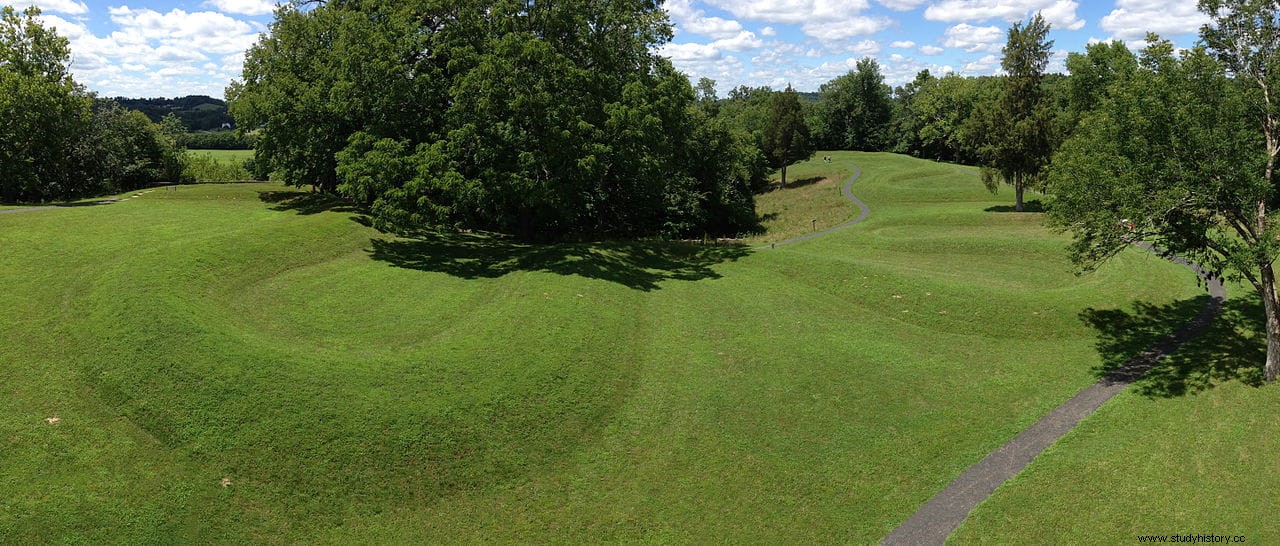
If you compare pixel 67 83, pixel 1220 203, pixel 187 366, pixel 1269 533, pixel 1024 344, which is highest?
pixel 67 83

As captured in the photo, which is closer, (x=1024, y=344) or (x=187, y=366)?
(x=187, y=366)

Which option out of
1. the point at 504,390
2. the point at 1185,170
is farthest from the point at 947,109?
the point at 504,390

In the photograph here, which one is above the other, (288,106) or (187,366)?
(288,106)

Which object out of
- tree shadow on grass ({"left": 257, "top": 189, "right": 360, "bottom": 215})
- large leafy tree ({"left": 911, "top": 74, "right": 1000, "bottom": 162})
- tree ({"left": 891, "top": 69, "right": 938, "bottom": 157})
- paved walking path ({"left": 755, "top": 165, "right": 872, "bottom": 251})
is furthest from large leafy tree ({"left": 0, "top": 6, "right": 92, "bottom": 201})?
tree ({"left": 891, "top": 69, "right": 938, "bottom": 157})

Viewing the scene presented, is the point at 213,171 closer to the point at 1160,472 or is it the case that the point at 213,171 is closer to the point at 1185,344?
the point at 1160,472

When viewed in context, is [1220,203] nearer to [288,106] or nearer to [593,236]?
[593,236]

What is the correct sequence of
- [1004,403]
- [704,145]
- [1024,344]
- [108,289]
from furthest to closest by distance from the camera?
[704,145], [1024,344], [108,289], [1004,403]

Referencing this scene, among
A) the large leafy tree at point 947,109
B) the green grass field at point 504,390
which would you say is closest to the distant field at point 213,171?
the green grass field at point 504,390

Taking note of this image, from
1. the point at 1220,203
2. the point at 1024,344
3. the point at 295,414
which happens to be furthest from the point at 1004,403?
the point at 295,414
